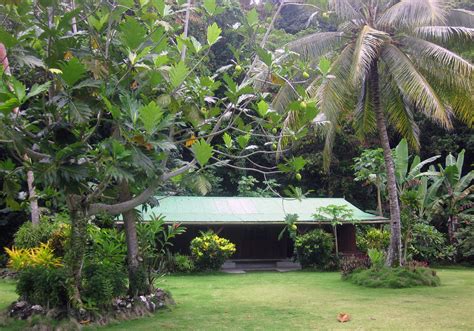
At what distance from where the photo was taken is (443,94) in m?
10.9

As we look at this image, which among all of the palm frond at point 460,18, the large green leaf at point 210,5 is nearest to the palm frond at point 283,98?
the palm frond at point 460,18

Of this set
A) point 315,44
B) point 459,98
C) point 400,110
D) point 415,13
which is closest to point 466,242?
point 400,110

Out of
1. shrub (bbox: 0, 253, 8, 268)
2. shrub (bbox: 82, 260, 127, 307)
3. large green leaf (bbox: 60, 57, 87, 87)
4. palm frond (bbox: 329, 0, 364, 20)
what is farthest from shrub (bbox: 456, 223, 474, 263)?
large green leaf (bbox: 60, 57, 87, 87)

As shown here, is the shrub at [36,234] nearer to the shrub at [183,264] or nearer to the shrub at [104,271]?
the shrub at [183,264]

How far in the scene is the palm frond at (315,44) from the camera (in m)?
10.9

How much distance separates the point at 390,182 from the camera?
11375 mm

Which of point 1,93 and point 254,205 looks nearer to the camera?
point 1,93

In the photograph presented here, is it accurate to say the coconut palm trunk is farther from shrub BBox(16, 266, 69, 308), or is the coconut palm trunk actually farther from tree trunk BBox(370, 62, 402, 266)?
tree trunk BBox(370, 62, 402, 266)

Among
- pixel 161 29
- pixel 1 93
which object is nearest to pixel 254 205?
pixel 161 29

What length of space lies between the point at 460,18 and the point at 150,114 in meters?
9.12

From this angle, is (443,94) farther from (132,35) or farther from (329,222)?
(132,35)

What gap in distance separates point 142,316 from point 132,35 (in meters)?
4.27

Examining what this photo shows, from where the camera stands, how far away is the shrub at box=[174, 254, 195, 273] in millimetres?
13664

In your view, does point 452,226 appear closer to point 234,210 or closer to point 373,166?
point 373,166
